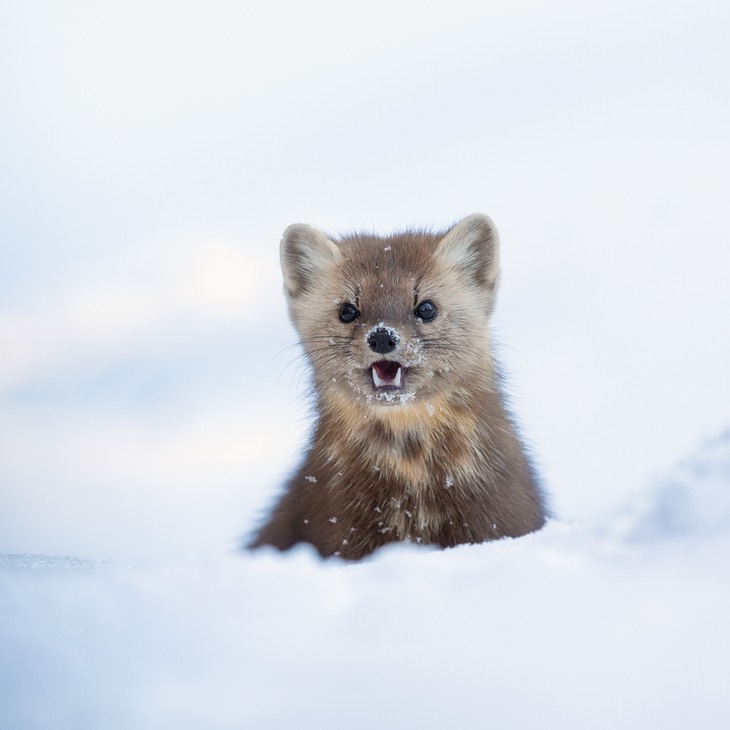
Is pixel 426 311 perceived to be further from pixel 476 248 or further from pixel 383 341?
pixel 476 248

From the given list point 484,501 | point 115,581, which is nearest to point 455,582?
point 115,581

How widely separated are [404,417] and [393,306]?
0.43 m

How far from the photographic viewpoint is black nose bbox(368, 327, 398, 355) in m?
3.54

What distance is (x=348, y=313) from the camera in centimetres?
382

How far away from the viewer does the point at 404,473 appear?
364cm

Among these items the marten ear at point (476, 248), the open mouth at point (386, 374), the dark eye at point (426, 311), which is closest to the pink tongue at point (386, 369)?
the open mouth at point (386, 374)

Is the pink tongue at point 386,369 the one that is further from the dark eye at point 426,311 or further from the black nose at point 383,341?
the dark eye at point 426,311

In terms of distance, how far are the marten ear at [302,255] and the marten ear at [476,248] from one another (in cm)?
Result: 50

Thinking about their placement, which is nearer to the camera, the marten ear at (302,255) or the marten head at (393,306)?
the marten head at (393,306)

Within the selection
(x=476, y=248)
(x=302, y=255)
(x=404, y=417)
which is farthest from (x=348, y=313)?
(x=476, y=248)

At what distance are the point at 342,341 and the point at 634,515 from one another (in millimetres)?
1545

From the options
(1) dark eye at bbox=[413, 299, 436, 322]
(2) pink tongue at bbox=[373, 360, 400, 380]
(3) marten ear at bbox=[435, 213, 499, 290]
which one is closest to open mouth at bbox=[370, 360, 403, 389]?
(2) pink tongue at bbox=[373, 360, 400, 380]

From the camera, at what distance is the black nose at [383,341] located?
3.54 metres

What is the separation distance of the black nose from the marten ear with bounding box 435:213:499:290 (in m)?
0.67
